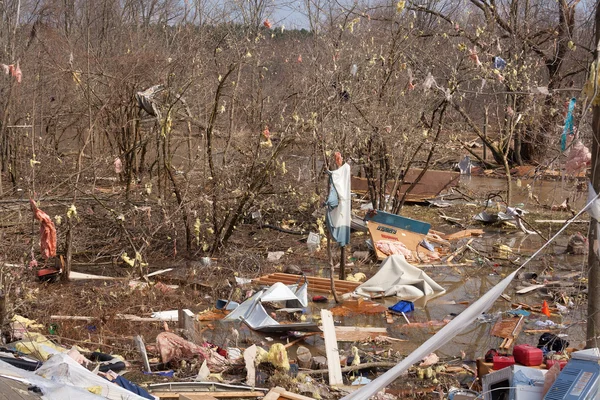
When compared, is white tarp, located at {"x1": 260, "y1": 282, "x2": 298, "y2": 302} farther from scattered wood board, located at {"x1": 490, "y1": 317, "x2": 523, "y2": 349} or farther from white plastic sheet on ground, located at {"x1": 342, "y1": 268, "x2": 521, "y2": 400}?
white plastic sheet on ground, located at {"x1": 342, "y1": 268, "x2": 521, "y2": 400}

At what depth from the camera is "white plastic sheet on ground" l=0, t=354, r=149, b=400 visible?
4.51 m

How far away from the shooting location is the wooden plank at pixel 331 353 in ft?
20.5

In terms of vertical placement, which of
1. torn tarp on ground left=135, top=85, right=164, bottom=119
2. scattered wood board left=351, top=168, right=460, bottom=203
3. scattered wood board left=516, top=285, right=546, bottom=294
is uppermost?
torn tarp on ground left=135, top=85, right=164, bottom=119

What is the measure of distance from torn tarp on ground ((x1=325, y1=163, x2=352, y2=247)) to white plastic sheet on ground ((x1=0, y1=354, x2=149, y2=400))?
435 centimetres

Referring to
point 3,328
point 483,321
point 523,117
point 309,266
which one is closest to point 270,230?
point 309,266

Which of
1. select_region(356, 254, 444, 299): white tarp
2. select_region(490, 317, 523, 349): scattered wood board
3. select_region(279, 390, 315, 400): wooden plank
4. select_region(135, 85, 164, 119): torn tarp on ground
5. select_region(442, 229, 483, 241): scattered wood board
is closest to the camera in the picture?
select_region(279, 390, 315, 400): wooden plank

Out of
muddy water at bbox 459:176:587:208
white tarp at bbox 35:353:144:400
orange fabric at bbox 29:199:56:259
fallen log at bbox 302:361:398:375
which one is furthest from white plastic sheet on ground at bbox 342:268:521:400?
muddy water at bbox 459:176:587:208

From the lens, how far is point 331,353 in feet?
21.6

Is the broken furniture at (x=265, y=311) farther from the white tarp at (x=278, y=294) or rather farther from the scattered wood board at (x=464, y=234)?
the scattered wood board at (x=464, y=234)

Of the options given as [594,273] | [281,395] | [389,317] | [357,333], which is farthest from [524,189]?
[594,273]

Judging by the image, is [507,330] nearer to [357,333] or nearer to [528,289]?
[357,333]

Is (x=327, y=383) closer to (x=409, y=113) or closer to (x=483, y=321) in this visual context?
(x=483, y=321)

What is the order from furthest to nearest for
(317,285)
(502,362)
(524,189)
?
1. (524,189)
2. (317,285)
3. (502,362)

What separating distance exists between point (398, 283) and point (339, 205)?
141 cm
